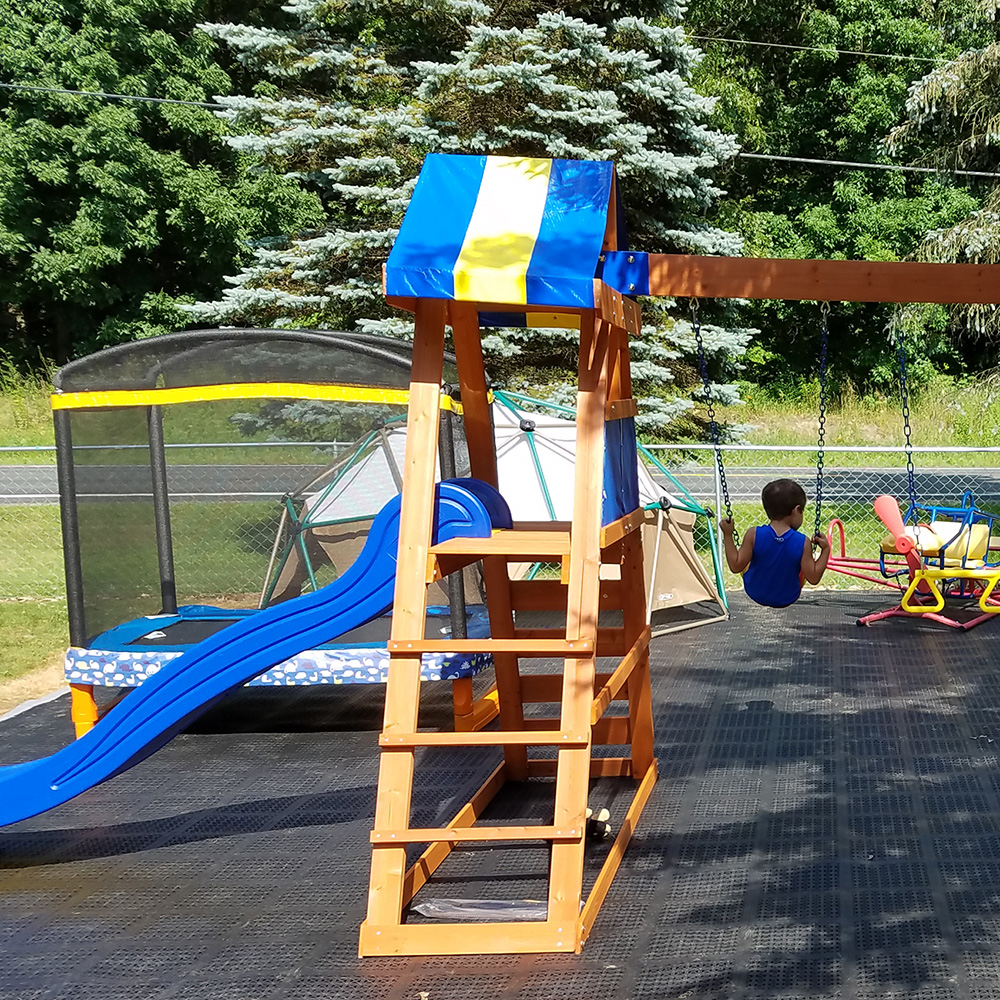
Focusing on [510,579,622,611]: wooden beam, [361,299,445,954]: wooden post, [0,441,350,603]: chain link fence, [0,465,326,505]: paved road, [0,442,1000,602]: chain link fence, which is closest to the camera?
[361,299,445,954]: wooden post

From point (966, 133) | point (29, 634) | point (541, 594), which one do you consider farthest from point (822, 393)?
point (966, 133)

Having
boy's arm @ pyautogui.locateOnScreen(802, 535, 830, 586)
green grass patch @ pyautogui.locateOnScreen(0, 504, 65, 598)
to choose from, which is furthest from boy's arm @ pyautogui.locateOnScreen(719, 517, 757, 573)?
green grass patch @ pyautogui.locateOnScreen(0, 504, 65, 598)

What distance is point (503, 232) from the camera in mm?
3887

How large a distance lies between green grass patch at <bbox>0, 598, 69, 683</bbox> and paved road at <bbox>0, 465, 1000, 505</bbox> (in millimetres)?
2249

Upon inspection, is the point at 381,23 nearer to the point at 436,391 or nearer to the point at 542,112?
the point at 542,112

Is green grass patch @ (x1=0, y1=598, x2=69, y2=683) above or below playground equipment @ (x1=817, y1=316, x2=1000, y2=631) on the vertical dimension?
below

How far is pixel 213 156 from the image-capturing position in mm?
26141

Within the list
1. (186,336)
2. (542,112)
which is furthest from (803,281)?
(542,112)

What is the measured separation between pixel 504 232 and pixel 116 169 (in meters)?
22.4

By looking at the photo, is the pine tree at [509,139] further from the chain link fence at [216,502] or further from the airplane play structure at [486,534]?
the airplane play structure at [486,534]

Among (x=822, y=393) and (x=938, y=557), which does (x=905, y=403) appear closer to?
(x=822, y=393)

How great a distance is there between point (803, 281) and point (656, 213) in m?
10.2

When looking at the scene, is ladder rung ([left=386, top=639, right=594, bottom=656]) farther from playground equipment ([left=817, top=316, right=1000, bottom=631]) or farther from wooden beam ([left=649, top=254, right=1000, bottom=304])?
playground equipment ([left=817, top=316, right=1000, bottom=631])

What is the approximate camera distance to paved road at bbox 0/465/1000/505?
22.2ft
